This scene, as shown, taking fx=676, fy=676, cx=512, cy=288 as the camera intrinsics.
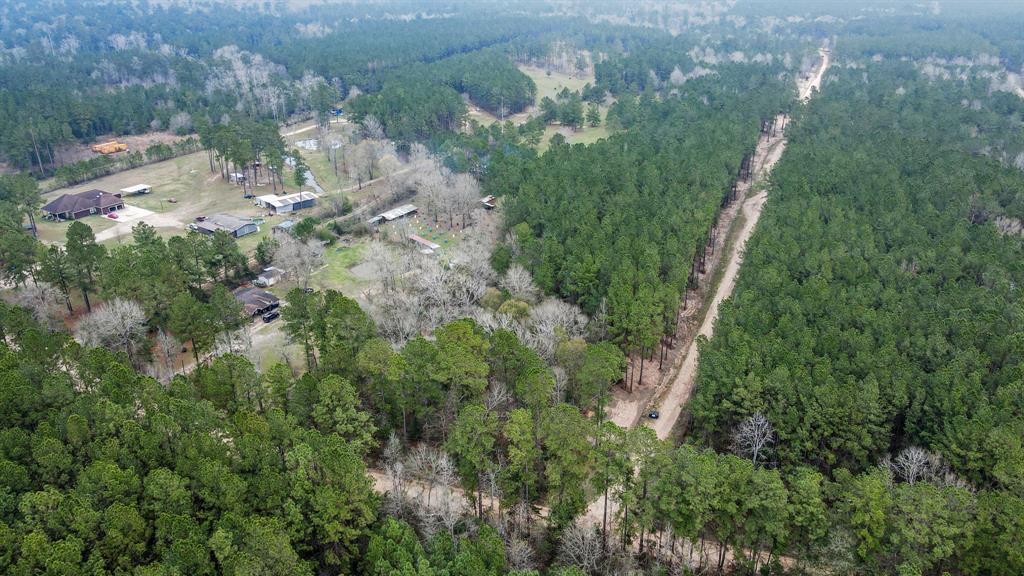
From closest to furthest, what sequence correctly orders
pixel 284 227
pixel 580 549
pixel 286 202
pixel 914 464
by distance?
1. pixel 580 549
2. pixel 914 464
3. pixel 284 227
4. pixel 286 202

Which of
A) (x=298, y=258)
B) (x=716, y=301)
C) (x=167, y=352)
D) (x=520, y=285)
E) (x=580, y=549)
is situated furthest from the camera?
(x=298, y=258)

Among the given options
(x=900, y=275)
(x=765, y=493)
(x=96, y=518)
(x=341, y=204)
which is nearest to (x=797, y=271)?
(x=900, y=275)

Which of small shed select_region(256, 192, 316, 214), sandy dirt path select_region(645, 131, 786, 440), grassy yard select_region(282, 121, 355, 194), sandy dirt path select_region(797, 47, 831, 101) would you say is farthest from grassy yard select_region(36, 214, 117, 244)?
sandy dirt path select_region(797, 47, 831, 101)

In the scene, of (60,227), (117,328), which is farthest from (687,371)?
(60,227)

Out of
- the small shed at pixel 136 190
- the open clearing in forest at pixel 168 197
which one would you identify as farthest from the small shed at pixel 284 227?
the small shed at pixel 136 190

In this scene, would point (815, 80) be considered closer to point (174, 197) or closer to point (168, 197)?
point (174, 197)

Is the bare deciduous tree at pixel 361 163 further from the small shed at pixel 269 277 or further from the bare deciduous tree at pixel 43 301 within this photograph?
the bare deciduous tree at pixel 43 301
